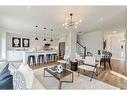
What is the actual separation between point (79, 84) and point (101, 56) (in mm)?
2996

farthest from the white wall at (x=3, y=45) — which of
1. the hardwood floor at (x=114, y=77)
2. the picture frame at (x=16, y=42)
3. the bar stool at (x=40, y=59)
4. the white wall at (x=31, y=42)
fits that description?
the hardwood floor at (x=114, y=77)

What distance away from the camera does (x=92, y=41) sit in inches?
251

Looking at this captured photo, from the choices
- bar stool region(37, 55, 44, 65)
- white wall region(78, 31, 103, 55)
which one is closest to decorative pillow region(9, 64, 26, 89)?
white wall region(78, 31, 103, 55)

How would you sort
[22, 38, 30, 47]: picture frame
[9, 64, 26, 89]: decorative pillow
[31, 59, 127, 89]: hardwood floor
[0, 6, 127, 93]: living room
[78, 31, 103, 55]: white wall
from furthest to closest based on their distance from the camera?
[22, 38, 30, 47]: picture frame, [78, 31, 103, 55]: white wall, [0, 6, 127, 93]: living room, [31, 59, 127, 89]: hardwood floor, [9, 64, 26, 89]: decorative pillow

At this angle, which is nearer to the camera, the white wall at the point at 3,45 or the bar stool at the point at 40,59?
the white wall at the point at 3,45

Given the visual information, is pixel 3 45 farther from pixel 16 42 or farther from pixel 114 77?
pixel 114 77

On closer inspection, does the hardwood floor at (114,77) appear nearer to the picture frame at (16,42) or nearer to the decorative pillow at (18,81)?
the decorative pillow at (18,81)

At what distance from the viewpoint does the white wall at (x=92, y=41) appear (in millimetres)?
5991

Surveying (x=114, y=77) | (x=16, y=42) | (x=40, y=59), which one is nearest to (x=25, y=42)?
(x=16, y=42)

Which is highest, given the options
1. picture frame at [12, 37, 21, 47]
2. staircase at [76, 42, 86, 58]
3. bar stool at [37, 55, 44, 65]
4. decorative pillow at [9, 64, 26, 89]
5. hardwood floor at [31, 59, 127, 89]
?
picture frame at [12, 37, 21, 47]

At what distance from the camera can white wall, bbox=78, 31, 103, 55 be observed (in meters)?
5.99

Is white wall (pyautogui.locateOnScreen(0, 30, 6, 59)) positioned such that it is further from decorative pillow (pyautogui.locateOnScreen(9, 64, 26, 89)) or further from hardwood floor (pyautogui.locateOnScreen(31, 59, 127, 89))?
decorative pillow (pyautogui.locateOnScreen(9, 64, 26, 89))
